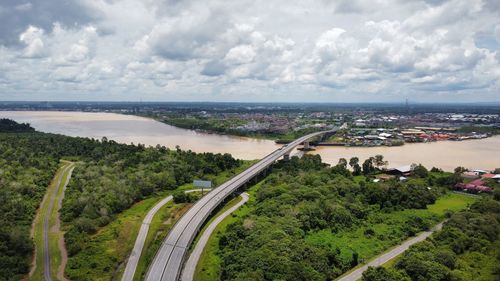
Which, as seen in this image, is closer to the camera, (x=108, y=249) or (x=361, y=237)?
(x=108, y=249)

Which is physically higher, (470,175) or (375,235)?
(470,175)

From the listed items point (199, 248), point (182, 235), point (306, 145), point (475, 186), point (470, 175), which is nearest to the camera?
point (199, 248)

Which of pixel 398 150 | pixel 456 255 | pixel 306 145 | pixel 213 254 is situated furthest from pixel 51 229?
pixel 398 150

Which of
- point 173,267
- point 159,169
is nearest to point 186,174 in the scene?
point 159,169

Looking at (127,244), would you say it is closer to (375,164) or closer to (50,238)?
(50,238)

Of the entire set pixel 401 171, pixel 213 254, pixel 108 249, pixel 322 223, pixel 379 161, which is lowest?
pixel 108 249

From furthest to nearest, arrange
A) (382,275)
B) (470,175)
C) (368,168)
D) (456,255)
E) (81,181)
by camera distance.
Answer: (368,168) → (470,175) → (81,181) → (456,255) → (382,275)

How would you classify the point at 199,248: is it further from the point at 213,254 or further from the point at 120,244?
the point at 120,244
